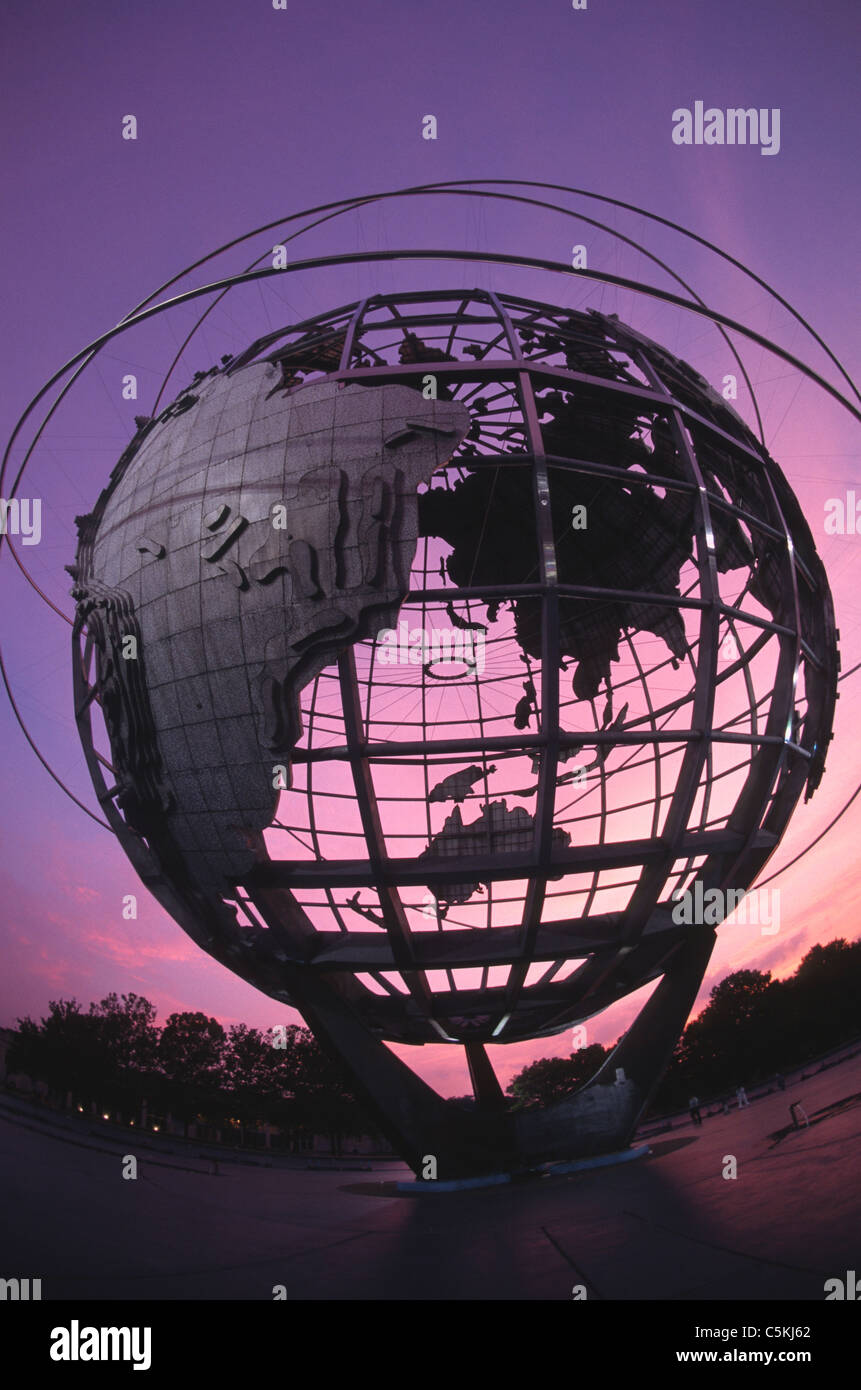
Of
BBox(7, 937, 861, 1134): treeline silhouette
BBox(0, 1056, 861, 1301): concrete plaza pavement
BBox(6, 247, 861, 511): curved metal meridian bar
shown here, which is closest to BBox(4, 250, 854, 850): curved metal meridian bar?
BBox(6, 247, 861, 511): curved metal meridian bar

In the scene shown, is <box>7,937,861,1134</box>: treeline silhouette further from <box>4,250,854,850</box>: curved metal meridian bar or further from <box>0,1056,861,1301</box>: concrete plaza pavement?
<box>4,250,854,850</box>: curved metal meridian bar

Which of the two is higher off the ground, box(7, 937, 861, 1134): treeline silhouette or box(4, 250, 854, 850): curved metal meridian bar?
box(4, 250, 854, 850): curved metal meridian bar

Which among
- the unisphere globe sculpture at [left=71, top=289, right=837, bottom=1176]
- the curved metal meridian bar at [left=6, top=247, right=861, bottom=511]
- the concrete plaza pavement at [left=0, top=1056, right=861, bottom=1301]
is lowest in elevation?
the concrete plaza pavement at [left=0, top=1056, right=861, bottom=1301]

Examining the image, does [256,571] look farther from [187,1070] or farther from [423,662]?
[187,1070]

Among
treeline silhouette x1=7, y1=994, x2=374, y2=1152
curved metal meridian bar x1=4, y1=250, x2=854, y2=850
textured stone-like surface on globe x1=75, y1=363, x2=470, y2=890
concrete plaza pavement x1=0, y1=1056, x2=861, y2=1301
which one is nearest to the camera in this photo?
concrete plaza pavement x1=0, y1=1056, x2=861, y2=1301

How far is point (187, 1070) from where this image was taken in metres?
37.3

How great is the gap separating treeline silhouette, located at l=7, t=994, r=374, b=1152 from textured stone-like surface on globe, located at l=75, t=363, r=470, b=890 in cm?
2790

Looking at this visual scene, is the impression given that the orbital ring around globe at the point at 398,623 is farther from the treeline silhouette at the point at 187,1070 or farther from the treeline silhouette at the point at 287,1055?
the treeline silhouette at the point at 187,1070

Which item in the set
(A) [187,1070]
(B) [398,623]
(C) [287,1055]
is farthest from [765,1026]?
(B) [398,623]

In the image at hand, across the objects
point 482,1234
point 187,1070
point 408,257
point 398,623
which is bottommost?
point 187,1070

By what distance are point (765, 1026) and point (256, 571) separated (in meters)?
35.6

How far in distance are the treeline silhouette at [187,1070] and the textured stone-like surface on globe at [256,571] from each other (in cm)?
2790

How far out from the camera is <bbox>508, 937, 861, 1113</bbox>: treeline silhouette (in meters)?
29.3

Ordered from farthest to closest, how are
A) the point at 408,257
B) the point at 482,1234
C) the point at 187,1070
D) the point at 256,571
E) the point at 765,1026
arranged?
the point at 187,1070 < the point at 765,1026 < the point at 408,257 < the point at 256,571 < the point at 482,1234
